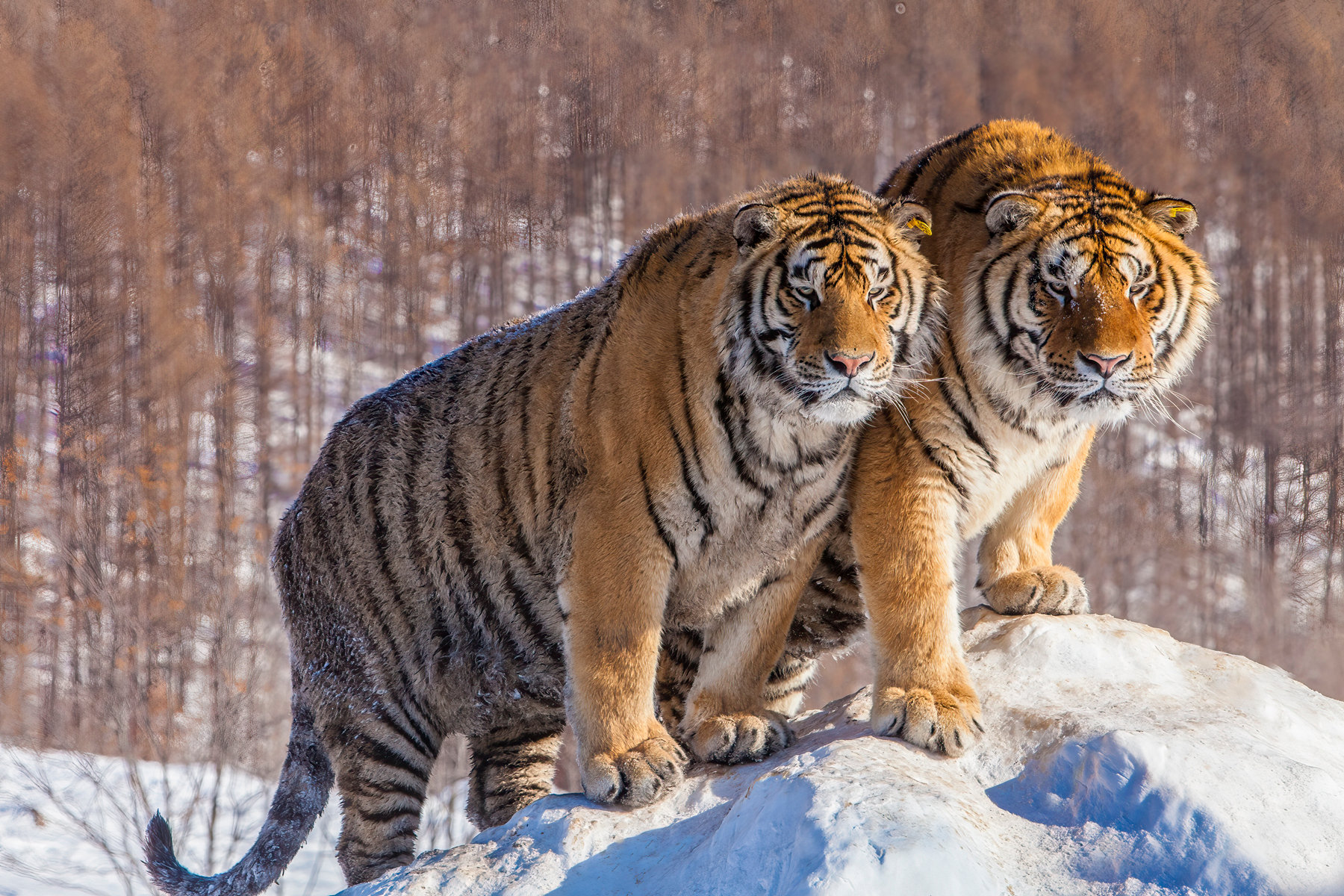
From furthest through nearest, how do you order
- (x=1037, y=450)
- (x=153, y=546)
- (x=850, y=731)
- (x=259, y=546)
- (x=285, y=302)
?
(x=285, y=302)
(x=259, y=546)
(x=153, y=546)
(x=1037, y=450)
(x=850, y=731)

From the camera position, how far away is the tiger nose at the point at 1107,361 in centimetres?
257

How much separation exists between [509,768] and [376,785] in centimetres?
46

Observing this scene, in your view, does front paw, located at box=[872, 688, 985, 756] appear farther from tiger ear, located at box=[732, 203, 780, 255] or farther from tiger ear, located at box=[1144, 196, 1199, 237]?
tiger ear, located at box=[1144, 196, 1199, 237]

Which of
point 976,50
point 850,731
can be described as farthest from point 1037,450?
point 976,50

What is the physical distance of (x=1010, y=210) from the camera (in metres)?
2.71

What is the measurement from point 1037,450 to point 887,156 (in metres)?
27.3

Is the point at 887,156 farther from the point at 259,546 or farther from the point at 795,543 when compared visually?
the point at 795,543

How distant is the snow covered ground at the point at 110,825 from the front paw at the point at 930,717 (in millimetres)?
7192

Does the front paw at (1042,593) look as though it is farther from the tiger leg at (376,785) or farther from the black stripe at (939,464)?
the tiger leg at (376,785)

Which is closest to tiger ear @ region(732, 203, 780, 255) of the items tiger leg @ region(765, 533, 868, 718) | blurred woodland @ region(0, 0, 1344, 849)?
tiger leg @ region(765, 533, 868, 718)

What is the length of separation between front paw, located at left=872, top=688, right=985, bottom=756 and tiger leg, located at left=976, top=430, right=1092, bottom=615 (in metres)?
0.61

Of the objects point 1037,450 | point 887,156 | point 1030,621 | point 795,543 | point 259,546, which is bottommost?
point 259,546

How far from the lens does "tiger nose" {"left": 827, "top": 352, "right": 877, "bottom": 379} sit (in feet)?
8.04

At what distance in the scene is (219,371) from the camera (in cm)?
2241
